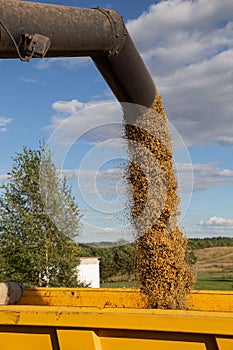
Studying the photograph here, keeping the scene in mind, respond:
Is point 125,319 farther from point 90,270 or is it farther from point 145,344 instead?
point 90,270

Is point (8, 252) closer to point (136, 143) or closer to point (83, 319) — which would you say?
point (136, 143)

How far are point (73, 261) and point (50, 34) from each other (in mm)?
8319

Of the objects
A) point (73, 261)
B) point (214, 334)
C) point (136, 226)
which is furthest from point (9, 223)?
point (214, 334)

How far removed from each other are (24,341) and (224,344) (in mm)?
1197

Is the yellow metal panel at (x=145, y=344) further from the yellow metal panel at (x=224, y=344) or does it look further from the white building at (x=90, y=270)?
the white building at (x=90, y=270)

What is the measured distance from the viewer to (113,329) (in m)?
2.83

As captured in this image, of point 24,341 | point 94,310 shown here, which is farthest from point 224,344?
point 24,341

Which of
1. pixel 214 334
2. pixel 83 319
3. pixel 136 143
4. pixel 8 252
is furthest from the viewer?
pixel 8 252

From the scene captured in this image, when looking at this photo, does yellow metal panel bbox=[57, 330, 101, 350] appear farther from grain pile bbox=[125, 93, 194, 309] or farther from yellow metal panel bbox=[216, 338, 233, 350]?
grain pile bbox=[125, 93, 194, 309]

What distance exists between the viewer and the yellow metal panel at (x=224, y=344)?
8.58 feet

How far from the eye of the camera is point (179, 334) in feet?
8.92

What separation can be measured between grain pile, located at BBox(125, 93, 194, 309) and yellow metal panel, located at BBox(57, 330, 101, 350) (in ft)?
4.67

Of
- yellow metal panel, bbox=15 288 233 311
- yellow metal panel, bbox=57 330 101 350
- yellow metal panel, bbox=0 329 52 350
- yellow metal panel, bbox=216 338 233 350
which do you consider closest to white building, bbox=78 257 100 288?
yellow metal panel, bbox=15 288 233 311

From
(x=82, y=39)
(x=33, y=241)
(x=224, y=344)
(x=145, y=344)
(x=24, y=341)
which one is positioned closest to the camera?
(x=224, y=344)
